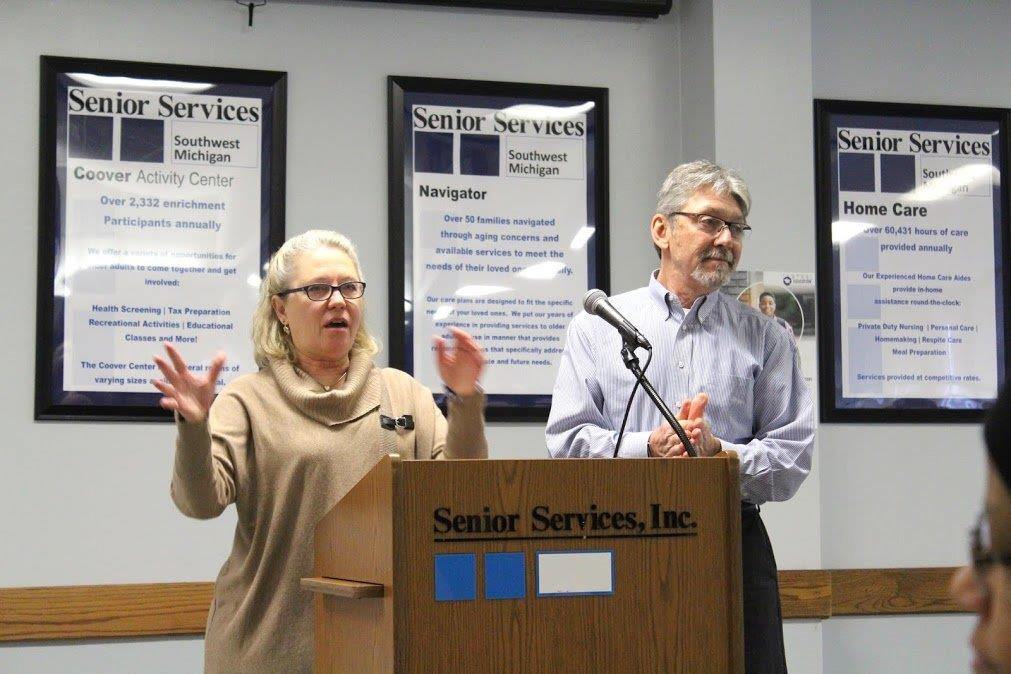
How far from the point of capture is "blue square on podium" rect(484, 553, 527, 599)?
170 cm

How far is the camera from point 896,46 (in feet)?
14.6

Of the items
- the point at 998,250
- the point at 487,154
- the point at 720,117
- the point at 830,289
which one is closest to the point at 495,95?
the point at 487,154

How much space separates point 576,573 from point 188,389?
807 mm

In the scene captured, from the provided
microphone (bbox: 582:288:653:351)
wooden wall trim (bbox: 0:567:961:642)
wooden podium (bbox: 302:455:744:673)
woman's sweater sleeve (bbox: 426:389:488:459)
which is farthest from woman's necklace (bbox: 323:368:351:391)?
wooden wall trim (bbox: 0:567:961:642)

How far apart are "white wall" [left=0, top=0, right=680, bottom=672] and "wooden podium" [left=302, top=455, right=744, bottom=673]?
7.01 ft

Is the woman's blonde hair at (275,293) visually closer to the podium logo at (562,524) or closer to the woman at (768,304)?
the podium logo at (562,524)

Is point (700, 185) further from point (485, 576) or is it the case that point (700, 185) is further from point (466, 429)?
point (485, 576)

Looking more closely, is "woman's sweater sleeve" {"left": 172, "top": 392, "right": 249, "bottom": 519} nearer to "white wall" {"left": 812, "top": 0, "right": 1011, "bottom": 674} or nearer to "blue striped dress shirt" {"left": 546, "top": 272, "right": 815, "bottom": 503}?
"blue striped dress shirt" {"left": 546, "top": 272, "right": 815, "bottom": 503}

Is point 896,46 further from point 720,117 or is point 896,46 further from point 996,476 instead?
point 996,476

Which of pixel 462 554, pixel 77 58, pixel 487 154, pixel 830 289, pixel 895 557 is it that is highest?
pixel 77 58

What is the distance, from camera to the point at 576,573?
1.73m

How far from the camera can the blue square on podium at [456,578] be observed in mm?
1680

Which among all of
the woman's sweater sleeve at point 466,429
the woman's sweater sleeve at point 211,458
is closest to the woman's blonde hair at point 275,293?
the woman's sweater sleeve at point 211,458

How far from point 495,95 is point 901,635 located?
238 cm
